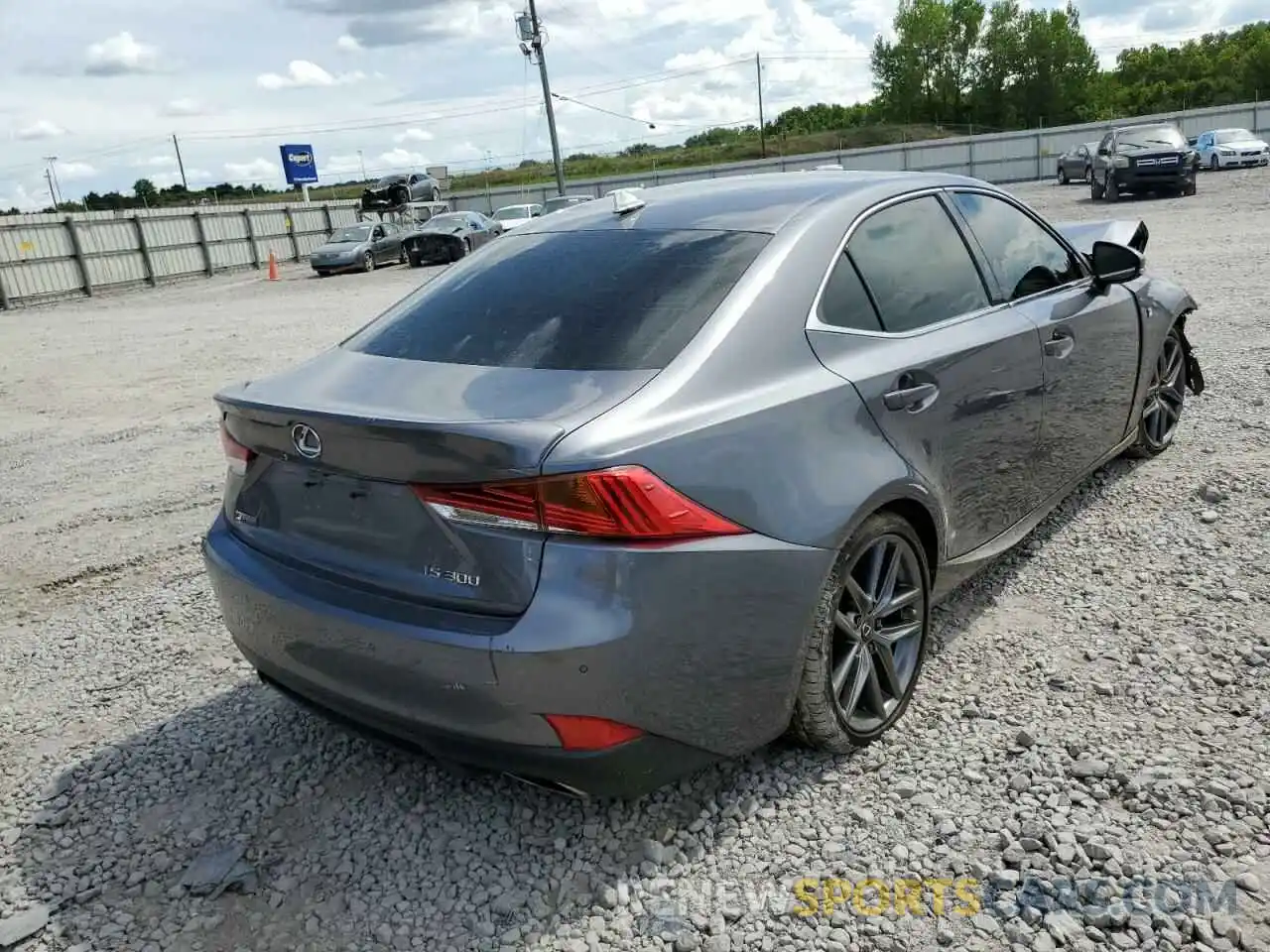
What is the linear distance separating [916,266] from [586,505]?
1.71 metres

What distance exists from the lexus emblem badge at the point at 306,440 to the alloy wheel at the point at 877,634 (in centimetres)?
143

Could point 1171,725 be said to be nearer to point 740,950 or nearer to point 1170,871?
point 1170,871

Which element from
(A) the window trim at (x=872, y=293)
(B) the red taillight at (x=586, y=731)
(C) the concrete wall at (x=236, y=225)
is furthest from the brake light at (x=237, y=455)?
(C) the concrete wall at (x=236, y=225)

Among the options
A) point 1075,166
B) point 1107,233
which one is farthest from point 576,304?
point 1075,166

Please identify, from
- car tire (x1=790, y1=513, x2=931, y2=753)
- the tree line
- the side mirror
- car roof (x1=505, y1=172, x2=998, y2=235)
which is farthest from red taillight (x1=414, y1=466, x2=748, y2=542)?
the tree line

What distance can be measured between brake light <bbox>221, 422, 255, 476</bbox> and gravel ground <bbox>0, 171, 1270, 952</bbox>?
96cm

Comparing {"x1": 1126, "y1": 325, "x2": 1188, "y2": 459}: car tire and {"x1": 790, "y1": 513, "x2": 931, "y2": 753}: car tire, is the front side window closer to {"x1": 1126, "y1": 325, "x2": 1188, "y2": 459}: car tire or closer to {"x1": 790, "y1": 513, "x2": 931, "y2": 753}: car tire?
{"x1": 1126, "y1": 325, "x2": 1188, "y2": 459}: car tire

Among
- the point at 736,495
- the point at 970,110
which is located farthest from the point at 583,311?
the point at 970,110

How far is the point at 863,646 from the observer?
2.92 m

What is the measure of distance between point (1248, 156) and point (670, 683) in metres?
36.7

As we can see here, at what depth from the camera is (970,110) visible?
91375mm

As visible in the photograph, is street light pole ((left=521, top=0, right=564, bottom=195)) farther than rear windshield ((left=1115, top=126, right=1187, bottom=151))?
Yes

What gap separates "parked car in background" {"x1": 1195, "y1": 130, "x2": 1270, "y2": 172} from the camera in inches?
1248

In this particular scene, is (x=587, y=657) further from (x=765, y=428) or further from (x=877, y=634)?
(x=877, y=634)
